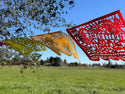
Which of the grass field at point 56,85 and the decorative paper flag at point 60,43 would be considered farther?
the grass field at point 56,85

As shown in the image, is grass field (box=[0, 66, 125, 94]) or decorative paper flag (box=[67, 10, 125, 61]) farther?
grass field (box=[0, 66, 125, 94])

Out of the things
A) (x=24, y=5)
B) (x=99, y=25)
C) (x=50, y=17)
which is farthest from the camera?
(x=50, y=17)

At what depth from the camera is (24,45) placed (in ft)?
19.2

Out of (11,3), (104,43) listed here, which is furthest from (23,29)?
(104,43)

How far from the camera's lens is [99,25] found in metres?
Answer: 5.20

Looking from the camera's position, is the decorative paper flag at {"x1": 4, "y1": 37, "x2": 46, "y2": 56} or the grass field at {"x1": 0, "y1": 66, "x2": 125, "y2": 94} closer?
the decorative paper flag at {"x1": 4, "y1": 37, "x2": 46, "y2": 56}

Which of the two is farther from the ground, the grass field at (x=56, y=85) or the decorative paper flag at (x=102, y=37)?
the decorative paper flag at (x=102, y=37)

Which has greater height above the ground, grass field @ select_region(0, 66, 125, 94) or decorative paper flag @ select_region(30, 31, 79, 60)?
decorative paper flag @ select_region(30, 31, 79, 60)

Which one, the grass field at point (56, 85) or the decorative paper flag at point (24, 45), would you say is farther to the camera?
the grass field at point (56, 85)

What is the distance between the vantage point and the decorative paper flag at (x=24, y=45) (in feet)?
19.3

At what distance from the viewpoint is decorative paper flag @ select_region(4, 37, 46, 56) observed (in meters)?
5.88

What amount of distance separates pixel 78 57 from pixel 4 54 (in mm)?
3060

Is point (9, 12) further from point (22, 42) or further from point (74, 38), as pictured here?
Result: point (74, 38)

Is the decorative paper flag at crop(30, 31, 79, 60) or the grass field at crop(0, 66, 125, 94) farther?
the grass field at crop(0, 66, 125, 94)
